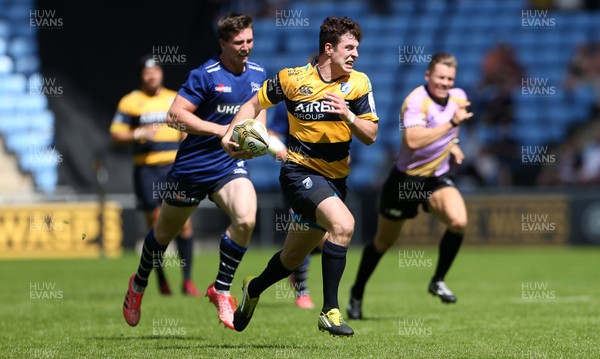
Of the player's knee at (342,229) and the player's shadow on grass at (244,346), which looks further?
the player's shadow on grass at (244,346)

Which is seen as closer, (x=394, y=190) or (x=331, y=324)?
(x=331, y=324)

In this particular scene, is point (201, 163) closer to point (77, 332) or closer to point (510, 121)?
point (77, 332)

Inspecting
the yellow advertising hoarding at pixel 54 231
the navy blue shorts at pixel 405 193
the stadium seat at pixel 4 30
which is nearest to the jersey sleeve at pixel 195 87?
the navy blue shorts at pixel 405 193

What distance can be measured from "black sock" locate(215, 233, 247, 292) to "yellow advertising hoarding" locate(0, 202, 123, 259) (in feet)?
39.6

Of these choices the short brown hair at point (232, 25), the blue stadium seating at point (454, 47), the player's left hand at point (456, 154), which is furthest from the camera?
the blue stadium seating at point (454, 47)

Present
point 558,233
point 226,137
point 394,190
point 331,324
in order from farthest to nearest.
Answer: point 558,233, point 394,190, point 226,137, point 331,324

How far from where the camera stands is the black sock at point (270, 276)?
7941 mm

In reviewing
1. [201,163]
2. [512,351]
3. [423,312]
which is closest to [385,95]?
[423,312]

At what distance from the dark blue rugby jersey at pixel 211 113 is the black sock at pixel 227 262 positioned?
1.91ft

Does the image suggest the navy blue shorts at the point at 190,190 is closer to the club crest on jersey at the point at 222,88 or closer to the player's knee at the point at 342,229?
the club crest on jersey at the point at 222,88

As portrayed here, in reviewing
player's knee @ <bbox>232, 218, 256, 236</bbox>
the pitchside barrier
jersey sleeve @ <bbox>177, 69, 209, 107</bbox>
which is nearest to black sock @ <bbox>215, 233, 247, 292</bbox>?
player's knee @ <bbox>232, 218, 256, 236</bbox>

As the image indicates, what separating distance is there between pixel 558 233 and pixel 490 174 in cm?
203

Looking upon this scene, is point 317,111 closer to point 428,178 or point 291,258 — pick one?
point 291,258

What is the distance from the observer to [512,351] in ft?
24.0
